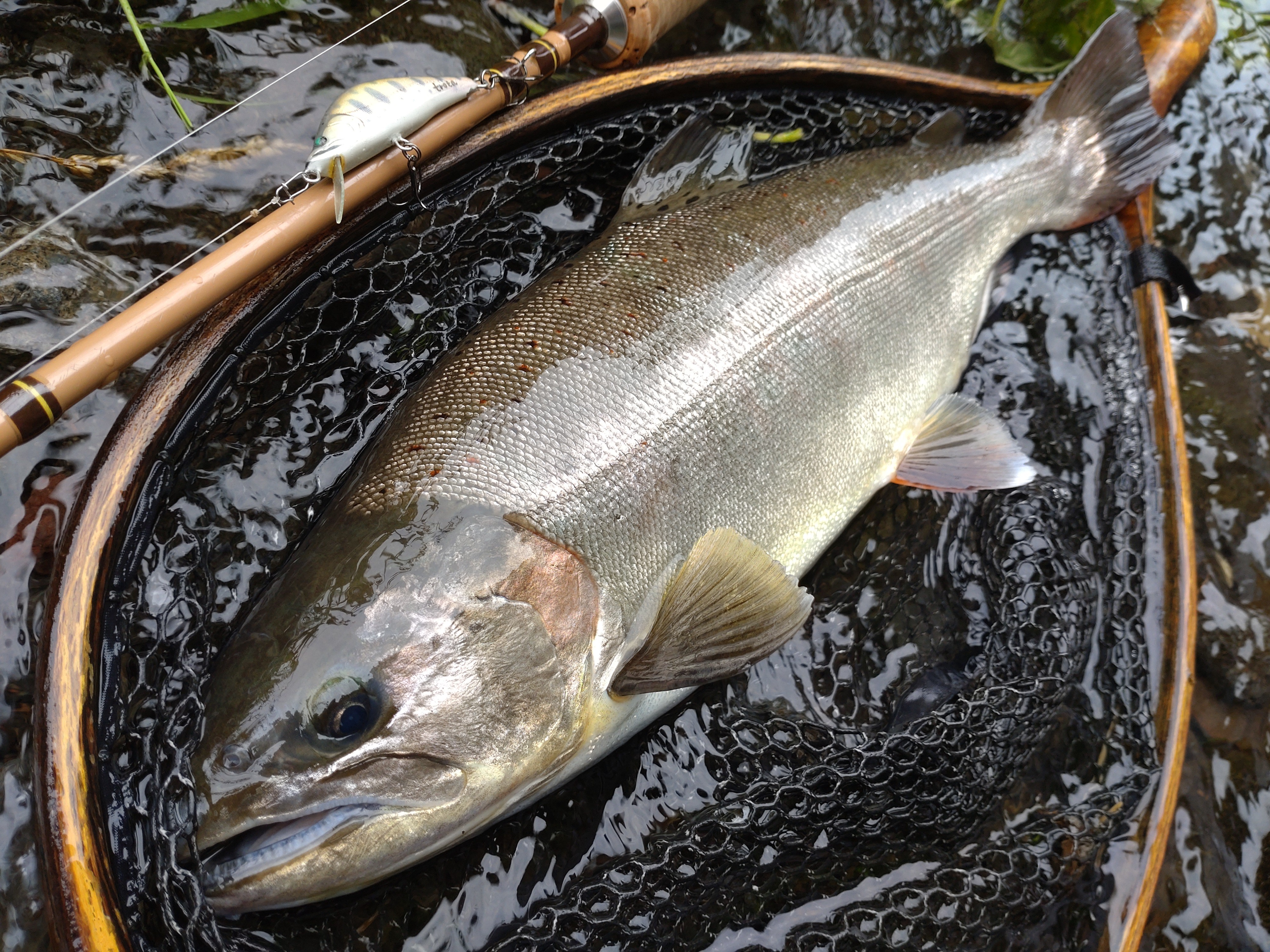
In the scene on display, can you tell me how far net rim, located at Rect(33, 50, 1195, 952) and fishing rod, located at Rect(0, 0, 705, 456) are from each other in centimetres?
10

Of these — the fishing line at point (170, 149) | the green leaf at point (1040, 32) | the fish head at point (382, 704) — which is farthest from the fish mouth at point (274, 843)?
the green leaf at point (1040, 32)

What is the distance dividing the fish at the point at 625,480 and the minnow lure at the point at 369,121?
0.49 m

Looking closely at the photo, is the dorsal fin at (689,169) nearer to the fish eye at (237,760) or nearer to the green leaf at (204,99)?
the green leaf at (204,99)

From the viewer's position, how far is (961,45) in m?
3.69

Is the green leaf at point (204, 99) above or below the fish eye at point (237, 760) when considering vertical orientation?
above

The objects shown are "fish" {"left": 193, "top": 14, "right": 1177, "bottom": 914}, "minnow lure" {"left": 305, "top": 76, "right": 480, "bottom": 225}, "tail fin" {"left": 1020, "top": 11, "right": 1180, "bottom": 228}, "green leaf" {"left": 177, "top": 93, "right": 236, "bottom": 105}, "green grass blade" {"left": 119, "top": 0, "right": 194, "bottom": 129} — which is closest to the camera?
"fish" {"left": 193, "top": 14, "right": 1177, "bottom": 914}

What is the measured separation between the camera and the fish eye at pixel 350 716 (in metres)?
1.65

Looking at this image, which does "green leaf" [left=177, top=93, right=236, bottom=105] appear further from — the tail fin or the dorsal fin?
the tail fin

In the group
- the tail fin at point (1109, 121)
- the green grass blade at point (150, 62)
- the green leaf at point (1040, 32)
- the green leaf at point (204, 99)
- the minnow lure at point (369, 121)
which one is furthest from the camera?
the green leaf at point (1040, 32)

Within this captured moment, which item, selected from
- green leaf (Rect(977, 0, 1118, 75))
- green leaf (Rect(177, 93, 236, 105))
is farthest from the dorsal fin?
green leaf (Rect(977, 0, 1118, 75))

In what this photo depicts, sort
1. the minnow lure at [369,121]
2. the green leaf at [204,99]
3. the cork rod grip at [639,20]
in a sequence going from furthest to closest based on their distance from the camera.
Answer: the green leaf at [204,99], the cork rod grip at [639,20], the minnow lure at [369,121]

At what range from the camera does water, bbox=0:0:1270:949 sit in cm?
202

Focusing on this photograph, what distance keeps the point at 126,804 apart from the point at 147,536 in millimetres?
540

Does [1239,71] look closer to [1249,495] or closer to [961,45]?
[961,45]
